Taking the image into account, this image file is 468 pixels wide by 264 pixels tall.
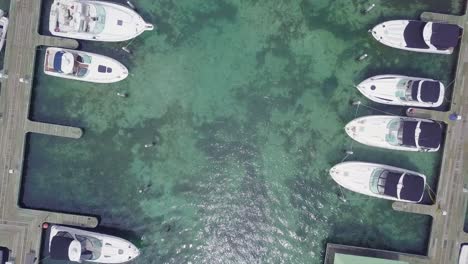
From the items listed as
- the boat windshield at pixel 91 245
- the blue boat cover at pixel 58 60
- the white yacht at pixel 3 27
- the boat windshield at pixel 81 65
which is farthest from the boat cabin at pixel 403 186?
the white yacht at pixel 3 27

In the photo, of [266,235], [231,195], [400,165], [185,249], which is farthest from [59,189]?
[400,165]

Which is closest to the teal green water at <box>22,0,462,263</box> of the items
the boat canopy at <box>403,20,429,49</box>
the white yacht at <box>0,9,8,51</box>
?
the boat canopy at <box>403,20,429,49</box>

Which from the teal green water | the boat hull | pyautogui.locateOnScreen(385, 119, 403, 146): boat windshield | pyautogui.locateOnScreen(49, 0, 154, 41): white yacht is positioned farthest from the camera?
the teal green water

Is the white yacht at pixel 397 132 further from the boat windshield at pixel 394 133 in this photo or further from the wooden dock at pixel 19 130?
the wooden dock at pixel 19 130

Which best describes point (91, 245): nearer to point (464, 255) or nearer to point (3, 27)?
point (3, 27)

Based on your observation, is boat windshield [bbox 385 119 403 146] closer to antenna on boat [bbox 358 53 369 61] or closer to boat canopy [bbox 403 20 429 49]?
antenna on boat [bbox 358 53 369 61]

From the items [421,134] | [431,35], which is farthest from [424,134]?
[431,35]
